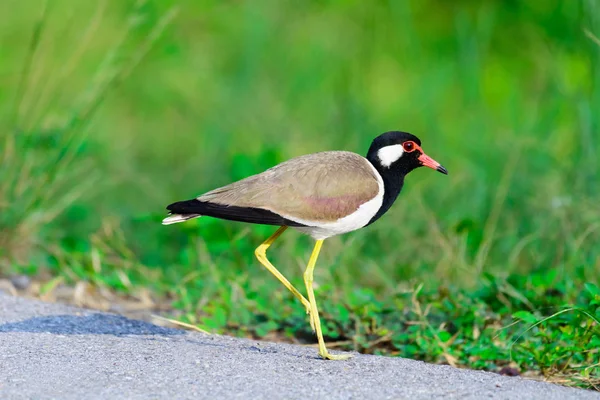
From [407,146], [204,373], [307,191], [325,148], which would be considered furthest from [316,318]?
[325,148]

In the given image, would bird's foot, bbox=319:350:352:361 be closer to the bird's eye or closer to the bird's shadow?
the bird's shadow

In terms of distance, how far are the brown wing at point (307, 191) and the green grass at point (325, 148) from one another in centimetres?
67

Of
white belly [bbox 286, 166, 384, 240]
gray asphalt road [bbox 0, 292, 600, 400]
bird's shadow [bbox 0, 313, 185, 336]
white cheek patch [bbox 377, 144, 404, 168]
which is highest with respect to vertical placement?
white cheek patch [bbox 377, 144, 404, 168]

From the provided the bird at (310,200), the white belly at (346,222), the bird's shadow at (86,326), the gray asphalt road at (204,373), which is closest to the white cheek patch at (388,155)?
the bird at (310,200)

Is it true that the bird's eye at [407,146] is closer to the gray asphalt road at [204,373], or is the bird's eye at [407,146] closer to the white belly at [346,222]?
the white belly at [346,222]

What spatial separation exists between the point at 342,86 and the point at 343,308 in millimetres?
4095

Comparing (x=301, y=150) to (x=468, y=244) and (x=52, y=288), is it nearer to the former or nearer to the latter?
(x=468, y=244)

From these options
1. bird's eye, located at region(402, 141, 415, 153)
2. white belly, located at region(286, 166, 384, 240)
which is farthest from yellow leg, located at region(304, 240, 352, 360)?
bird's eye, located at region(402, 141, 415, 153)

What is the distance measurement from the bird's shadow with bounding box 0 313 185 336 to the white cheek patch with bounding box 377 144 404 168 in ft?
4.42

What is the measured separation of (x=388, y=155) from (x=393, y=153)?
0.09ft

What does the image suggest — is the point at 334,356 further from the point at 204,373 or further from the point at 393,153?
the point at 393,153

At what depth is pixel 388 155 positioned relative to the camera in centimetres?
512

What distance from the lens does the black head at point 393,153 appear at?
5113 mm

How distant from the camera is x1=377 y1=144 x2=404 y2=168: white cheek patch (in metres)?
5.11
